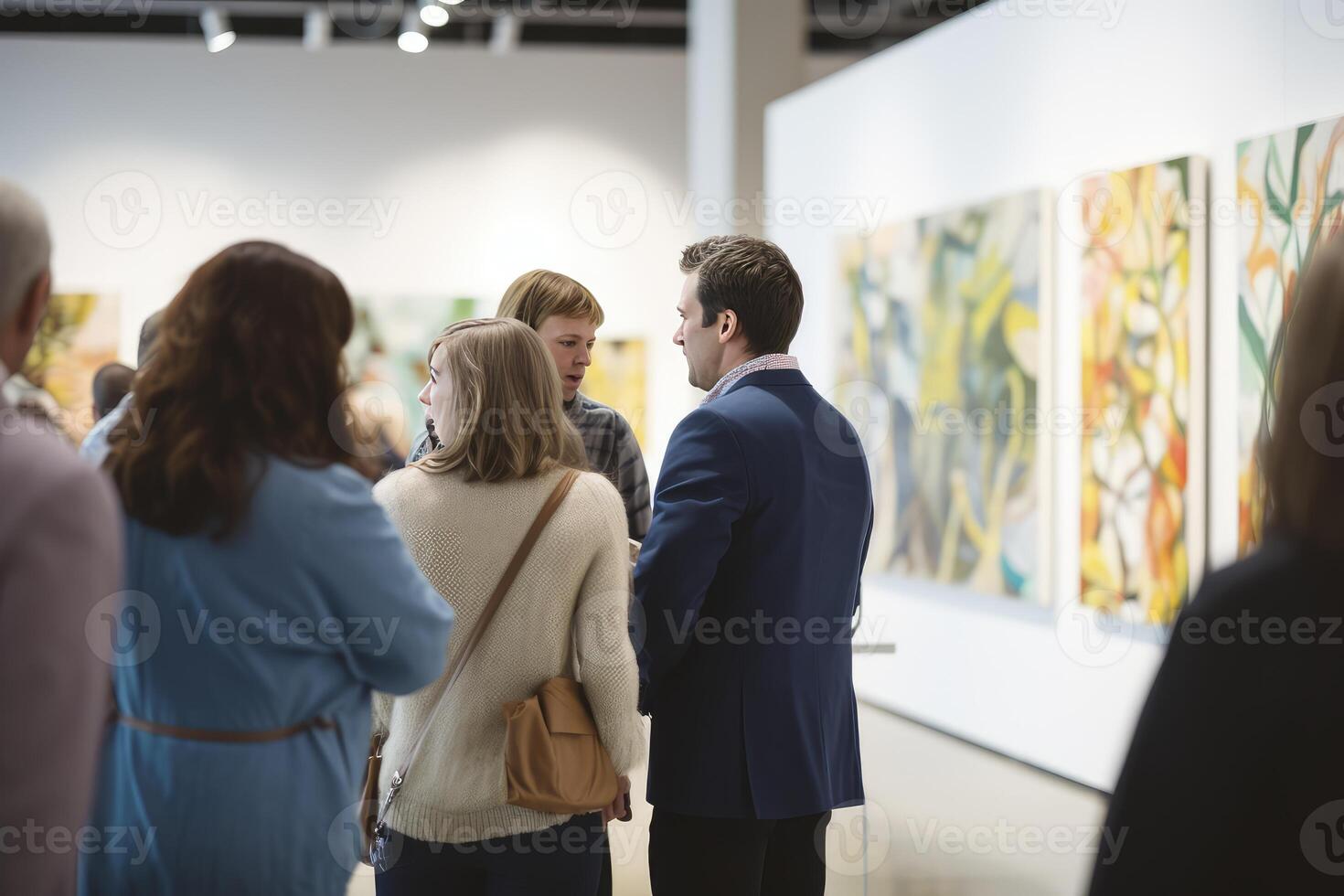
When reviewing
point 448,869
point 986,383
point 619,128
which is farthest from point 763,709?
point 619,128

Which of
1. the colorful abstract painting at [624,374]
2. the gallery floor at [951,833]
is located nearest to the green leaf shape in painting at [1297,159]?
the gallery floor at [951,833]

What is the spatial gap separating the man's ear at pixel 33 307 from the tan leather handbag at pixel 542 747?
0.89 meters

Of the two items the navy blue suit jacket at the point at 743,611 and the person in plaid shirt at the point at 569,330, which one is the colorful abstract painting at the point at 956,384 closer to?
the person in plaid shirt at the point at 569,330

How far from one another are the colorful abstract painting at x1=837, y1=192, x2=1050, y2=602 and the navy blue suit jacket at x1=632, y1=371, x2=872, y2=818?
3498mm

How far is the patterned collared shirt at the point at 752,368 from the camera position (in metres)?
2.54

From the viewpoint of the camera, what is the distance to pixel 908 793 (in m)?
5.42

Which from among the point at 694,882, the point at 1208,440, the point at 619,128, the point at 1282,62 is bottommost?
the point at 694,882

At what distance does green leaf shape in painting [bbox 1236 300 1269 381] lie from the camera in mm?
4402

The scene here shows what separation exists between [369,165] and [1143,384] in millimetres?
6781

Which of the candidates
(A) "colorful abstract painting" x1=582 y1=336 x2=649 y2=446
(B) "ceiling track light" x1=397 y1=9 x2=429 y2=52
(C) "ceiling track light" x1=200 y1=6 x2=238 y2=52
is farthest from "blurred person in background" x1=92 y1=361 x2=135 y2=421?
(A) "colorful abstract painting" x1=582 y1=336 x2=649 y2=446

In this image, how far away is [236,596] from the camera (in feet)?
5.23

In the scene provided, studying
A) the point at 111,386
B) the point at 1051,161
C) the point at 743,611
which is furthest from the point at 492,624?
the point at 1051,161

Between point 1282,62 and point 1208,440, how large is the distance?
139 centimetres

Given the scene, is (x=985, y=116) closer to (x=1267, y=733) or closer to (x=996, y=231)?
(x=996, y=231)
